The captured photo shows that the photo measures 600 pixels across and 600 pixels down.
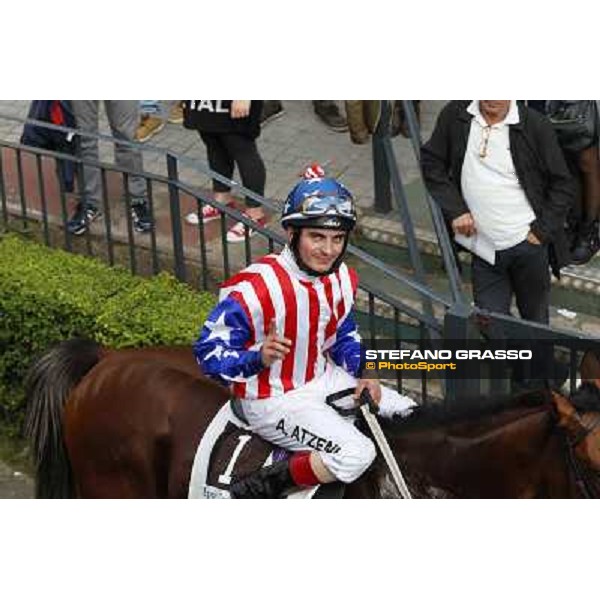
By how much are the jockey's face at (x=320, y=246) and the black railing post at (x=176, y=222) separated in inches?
92.4

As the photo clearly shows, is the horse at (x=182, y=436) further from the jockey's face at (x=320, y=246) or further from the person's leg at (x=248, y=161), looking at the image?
the person's leg at (x=248, y=161)

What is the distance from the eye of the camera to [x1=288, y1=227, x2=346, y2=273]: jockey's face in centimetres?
579

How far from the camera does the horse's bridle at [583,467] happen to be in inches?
218

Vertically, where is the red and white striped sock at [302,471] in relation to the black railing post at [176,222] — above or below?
below

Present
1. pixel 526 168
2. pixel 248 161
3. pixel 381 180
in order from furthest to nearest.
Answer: pixel 381 180, pixel 248 161, pixel 526 168

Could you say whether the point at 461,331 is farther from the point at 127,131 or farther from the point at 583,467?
the point at 127,131

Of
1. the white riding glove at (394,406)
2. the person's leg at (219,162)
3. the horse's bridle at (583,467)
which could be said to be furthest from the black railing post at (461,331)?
the person's leg at (219,162)

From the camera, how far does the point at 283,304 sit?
6012 millimetres

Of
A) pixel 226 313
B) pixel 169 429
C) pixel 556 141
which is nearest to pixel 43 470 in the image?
pixel 169 429

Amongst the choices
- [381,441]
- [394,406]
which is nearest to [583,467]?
[381,441]

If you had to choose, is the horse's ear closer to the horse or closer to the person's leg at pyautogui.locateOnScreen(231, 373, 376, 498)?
the horse

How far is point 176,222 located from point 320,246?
2722 millimetres

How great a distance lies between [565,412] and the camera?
559 centimetres

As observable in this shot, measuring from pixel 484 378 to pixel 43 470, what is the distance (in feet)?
7.28
